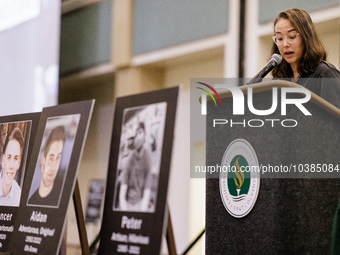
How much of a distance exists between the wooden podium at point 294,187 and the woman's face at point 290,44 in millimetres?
389

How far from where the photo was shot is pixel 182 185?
5066 mm

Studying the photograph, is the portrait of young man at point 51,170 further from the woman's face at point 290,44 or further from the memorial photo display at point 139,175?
the woman's face at point 290,44

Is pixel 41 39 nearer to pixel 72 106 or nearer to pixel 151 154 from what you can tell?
pixel 72 106

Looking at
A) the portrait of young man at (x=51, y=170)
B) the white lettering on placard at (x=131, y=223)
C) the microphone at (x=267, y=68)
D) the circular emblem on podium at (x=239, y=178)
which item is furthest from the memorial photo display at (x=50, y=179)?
the microphone at (x=267, y=68)

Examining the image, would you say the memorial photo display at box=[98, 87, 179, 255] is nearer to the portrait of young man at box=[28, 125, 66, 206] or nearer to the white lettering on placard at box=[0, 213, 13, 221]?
the portrait of young man at box=[28, 125, 66, 206]

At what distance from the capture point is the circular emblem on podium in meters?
1.25

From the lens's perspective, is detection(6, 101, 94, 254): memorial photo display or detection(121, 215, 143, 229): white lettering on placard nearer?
detection(121, 215, 143, 229): white lettering on placard

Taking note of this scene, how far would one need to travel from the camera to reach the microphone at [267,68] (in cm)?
142

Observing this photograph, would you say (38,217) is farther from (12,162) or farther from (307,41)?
(307,41)

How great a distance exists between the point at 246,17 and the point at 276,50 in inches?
108

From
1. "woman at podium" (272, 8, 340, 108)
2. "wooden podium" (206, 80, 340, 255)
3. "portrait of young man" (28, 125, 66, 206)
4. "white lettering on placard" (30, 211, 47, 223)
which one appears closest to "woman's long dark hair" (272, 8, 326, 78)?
"woman at podium" (272, 8, 340, 108)

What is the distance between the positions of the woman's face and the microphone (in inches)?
0.9

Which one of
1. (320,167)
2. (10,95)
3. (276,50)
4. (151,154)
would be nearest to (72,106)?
(151,154)

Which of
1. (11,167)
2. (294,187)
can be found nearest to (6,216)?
(11,167)
